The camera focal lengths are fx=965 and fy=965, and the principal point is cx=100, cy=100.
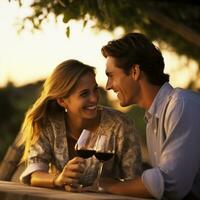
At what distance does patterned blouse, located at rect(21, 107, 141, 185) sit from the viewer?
6004 millimetres

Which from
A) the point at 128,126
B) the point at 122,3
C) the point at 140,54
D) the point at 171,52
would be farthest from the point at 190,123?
the point at 171,52

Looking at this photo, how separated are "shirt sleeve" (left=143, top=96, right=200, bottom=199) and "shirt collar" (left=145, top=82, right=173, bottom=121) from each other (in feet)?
0.62

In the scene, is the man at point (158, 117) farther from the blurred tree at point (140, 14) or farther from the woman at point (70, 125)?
the blurred tree at point (140, 14)

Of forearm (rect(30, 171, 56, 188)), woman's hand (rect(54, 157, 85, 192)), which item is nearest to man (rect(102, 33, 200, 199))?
woman's hand (rect(54, 157, 85, 192))

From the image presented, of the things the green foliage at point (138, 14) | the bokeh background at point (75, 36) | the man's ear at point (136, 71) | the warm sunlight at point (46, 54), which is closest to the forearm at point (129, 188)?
the man's ear at point (136, 71)

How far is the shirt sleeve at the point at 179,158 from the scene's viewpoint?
479 centimetres

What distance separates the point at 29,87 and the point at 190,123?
57.9ft

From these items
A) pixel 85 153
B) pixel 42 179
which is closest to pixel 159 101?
pixel 85 153

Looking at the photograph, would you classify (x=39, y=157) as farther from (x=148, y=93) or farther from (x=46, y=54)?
(x=46, y=54)

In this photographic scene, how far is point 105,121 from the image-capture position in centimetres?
614

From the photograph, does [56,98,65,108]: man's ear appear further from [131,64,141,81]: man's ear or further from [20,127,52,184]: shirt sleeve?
[131,64,141,81]: man's ear

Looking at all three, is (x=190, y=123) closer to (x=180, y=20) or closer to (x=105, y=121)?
(x=105, y=121)

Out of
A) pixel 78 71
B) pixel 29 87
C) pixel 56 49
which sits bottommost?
pixel 29 87

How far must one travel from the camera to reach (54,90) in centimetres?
612
